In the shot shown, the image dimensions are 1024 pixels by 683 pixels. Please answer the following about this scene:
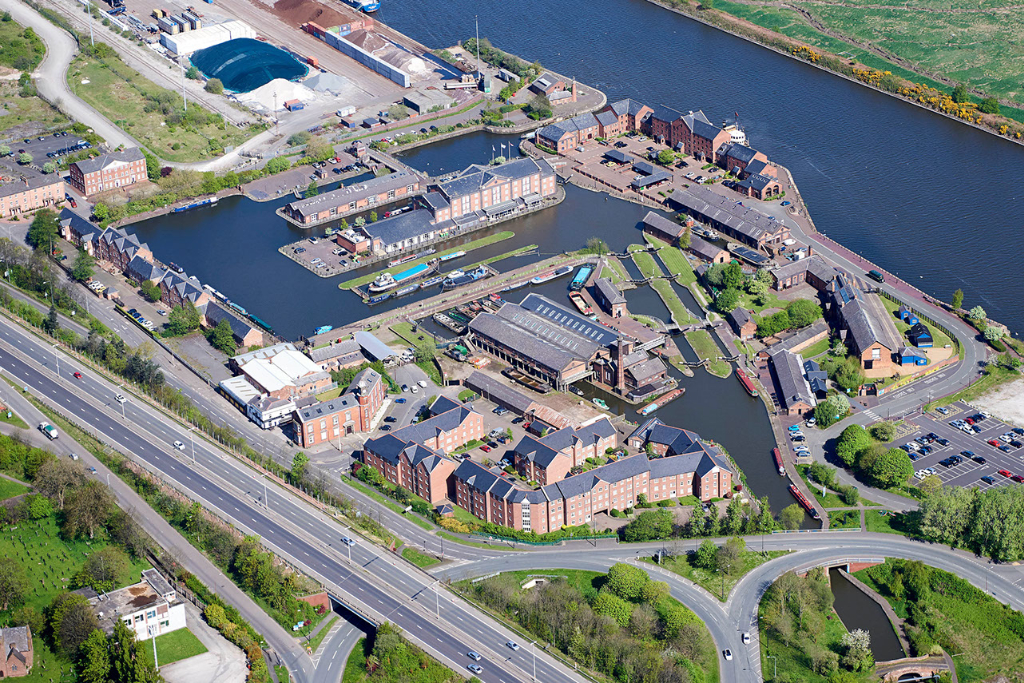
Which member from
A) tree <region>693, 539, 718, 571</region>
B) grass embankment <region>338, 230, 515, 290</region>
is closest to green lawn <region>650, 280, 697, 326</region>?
grass embankment <region>338, 230, 515, 290</region>

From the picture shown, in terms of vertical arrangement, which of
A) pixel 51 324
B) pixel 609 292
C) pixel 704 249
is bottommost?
pixel 51 324

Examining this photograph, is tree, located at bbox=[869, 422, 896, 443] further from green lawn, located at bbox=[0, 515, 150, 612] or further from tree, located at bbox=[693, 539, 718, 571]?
green lawn, located at bbox=[0, 515, 150, 612]

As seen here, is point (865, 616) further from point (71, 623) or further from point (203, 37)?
point (203, 37)

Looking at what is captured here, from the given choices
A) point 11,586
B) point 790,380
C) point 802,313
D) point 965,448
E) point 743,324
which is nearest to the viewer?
point 11,586

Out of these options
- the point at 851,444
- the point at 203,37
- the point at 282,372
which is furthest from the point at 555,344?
the point at 203,37

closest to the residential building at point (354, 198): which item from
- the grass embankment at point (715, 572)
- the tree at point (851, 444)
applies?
the tree at point (851, 444)

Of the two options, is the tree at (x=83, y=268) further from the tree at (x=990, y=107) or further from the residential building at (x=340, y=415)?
the tree at (x=990, y=107)

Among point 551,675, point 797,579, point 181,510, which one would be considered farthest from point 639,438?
point 181,510
